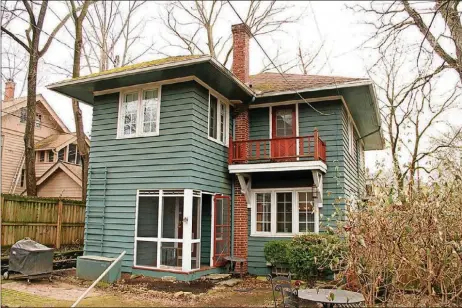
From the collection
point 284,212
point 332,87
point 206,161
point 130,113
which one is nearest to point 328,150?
point 332,87

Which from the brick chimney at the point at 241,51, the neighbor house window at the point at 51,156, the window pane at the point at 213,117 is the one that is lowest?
the window pane at the point at 213,117

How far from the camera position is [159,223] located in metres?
10.2

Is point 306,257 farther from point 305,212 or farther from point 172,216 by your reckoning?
point 172,216

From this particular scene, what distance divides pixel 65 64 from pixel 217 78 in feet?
41.5

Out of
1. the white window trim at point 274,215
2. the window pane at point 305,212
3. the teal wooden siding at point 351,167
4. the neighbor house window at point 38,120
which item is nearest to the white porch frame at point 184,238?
the white window trim at point 274,215

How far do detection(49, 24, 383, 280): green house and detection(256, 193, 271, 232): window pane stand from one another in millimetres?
31

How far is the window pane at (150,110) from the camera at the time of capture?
1090 cm

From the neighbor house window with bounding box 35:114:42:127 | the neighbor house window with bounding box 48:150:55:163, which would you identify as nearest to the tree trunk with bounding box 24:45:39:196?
the neighbor house window with bounding box 48:150:55:163

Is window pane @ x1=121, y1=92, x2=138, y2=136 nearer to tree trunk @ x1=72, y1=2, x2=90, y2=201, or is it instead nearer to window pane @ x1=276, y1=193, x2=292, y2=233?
window pane @ x1=276, y1=193, x2=292, y2=233

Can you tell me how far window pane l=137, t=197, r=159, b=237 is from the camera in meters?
10.5

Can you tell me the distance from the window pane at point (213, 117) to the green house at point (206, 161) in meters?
0.03

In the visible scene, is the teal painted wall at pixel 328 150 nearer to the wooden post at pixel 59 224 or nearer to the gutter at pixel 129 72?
the gutter at pixel 129 72

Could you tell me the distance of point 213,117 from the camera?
11.5 meters

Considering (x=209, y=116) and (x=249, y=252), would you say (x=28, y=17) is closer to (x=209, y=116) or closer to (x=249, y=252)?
(x=209, y=116)
